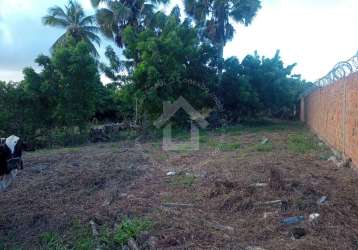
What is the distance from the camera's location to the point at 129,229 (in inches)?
138

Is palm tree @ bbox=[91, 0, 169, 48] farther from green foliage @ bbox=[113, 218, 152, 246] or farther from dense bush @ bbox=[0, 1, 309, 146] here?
green foliage @ bbox=[113, 218, 152, 246]

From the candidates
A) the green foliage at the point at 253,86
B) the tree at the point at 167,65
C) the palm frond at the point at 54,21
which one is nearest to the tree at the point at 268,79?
the green foliage at the point at 253,86

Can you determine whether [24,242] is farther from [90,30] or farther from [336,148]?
[90,30]

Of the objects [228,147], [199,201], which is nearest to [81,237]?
[199,201]

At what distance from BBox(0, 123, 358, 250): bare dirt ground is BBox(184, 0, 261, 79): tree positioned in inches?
439

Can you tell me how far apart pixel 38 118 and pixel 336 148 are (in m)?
9.66

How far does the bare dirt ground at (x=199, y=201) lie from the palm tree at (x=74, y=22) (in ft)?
45.4

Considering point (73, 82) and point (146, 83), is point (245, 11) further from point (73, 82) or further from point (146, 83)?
point (73, 82)

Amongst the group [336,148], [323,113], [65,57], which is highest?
[65,57]

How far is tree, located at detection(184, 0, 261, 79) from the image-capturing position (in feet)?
55.9

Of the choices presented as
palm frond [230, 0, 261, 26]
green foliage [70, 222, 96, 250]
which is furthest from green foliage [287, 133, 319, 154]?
palm frond [230, 0, 261, 26]

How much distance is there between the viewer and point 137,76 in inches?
537

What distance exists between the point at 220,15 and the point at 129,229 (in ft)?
50.8

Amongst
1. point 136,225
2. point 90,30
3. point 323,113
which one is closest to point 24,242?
point 136,225
